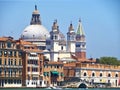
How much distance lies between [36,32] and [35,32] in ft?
0.46

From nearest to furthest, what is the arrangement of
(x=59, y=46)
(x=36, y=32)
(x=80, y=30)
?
(x=59, y=46) → (x=36, y=32) → (x=80, y=30)

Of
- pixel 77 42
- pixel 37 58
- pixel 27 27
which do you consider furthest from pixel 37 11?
Answer: pixel 37 58

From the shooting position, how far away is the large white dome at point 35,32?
295ft

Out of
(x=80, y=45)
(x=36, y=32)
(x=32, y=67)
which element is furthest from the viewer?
(x=80, y=45)

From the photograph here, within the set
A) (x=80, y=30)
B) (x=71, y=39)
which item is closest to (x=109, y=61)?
(x=71, y=39)

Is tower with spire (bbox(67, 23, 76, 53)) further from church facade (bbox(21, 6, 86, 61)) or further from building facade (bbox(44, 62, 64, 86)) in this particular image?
building facade (bbox(44, 62, 64, 86))

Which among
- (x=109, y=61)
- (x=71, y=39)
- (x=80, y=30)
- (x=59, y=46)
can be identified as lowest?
(x=109, y=61)

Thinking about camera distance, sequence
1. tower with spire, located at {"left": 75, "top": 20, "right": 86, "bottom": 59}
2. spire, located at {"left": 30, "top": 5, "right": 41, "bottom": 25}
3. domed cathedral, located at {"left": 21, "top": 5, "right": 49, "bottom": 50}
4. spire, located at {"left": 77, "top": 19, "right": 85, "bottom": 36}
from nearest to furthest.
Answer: domed cathedral, located at {"left": 21, "top": 5, "right": 49, "bottom": 50} → spire, located at {"left": 30, "top": 5, "right": 41, "bottom": 25} → tower with spire, located at {"left": 75, "top": 20, "right": 86, "bottom": 59} → spire, located at {"left": 77, "top": 19, "right": 85, "bottom": 36}

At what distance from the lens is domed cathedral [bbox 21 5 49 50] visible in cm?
8975

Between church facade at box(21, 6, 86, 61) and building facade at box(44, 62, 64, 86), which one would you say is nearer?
building facade at box(44, 62, 64, 86)

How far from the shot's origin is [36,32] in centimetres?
9050

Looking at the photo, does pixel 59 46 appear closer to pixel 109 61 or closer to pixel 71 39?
pixel 71 39

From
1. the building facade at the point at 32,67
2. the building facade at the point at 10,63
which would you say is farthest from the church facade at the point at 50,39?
the building facade at the point at 10,63

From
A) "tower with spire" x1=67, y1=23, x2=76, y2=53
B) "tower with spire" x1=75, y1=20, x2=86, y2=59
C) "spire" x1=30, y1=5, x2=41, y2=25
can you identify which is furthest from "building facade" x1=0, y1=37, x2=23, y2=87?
"tower with spire" x1=75, y1=20, x2=86, y2=59
